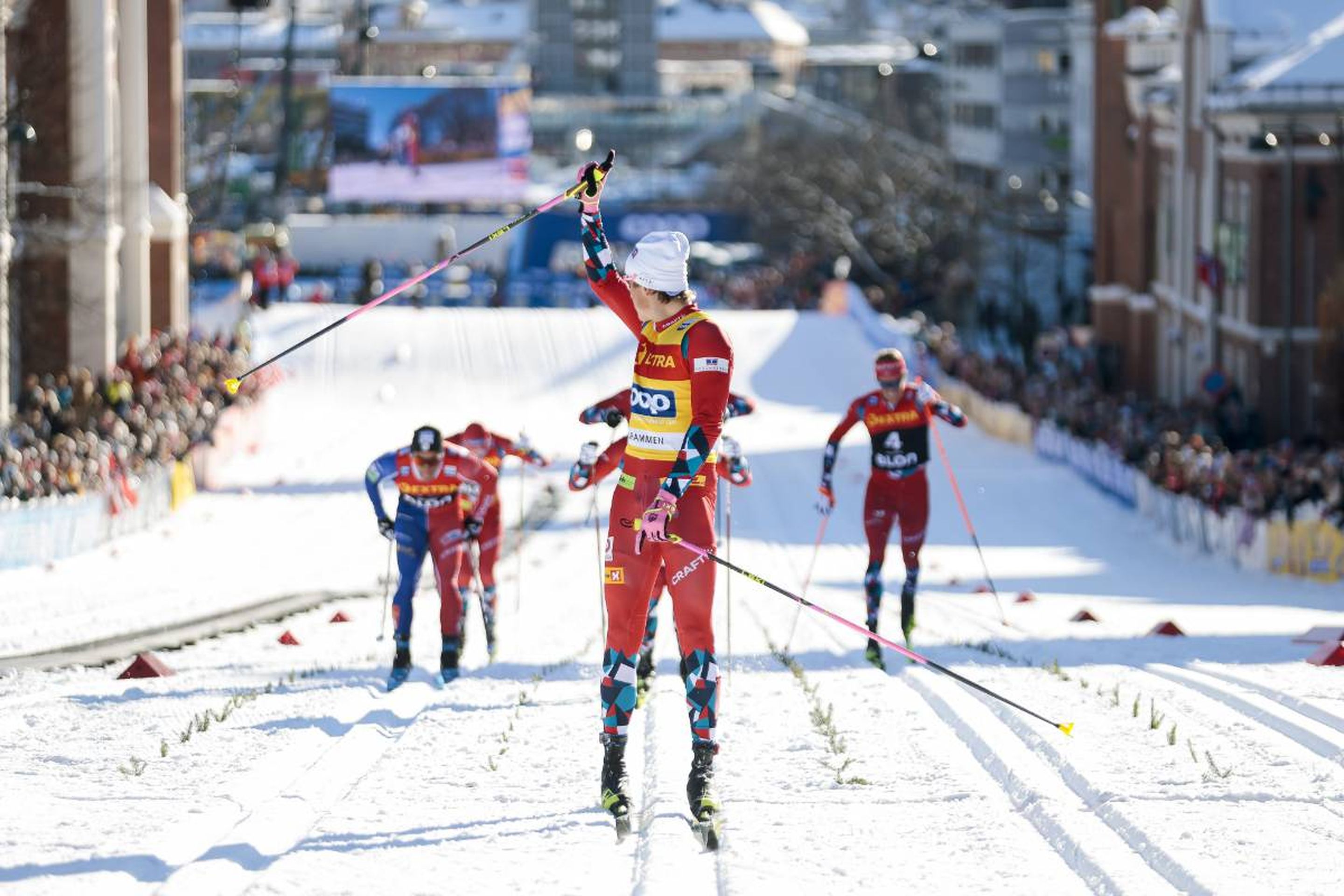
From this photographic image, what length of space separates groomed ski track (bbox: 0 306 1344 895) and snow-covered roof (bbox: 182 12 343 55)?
481 feet

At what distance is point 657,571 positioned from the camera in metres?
9.77

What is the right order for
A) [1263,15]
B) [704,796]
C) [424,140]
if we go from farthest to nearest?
1. [424,140]
2. [1263,15]
3. [704,796]

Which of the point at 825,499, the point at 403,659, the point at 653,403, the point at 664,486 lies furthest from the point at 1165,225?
the point at 664,486

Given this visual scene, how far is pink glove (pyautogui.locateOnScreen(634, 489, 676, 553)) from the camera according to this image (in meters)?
9.34

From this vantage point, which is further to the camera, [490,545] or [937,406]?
[490,545]

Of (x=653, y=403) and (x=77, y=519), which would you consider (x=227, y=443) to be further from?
(x=653, y=403)

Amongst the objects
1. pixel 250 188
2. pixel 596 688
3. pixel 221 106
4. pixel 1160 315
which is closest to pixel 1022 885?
pixel 596 688

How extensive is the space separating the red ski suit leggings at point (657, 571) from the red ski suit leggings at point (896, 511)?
636cm

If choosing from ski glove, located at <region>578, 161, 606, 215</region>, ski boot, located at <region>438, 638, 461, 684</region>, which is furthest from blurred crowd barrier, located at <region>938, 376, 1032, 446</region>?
ski glove, located at <region>578, 161, 606, 215</region>

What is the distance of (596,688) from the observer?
13609 millimetres

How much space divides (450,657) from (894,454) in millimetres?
3397

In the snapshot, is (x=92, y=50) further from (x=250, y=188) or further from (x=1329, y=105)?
(x=250, y=188)

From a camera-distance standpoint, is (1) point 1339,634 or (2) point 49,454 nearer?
(1) point 1339,634

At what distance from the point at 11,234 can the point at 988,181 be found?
249 feet
